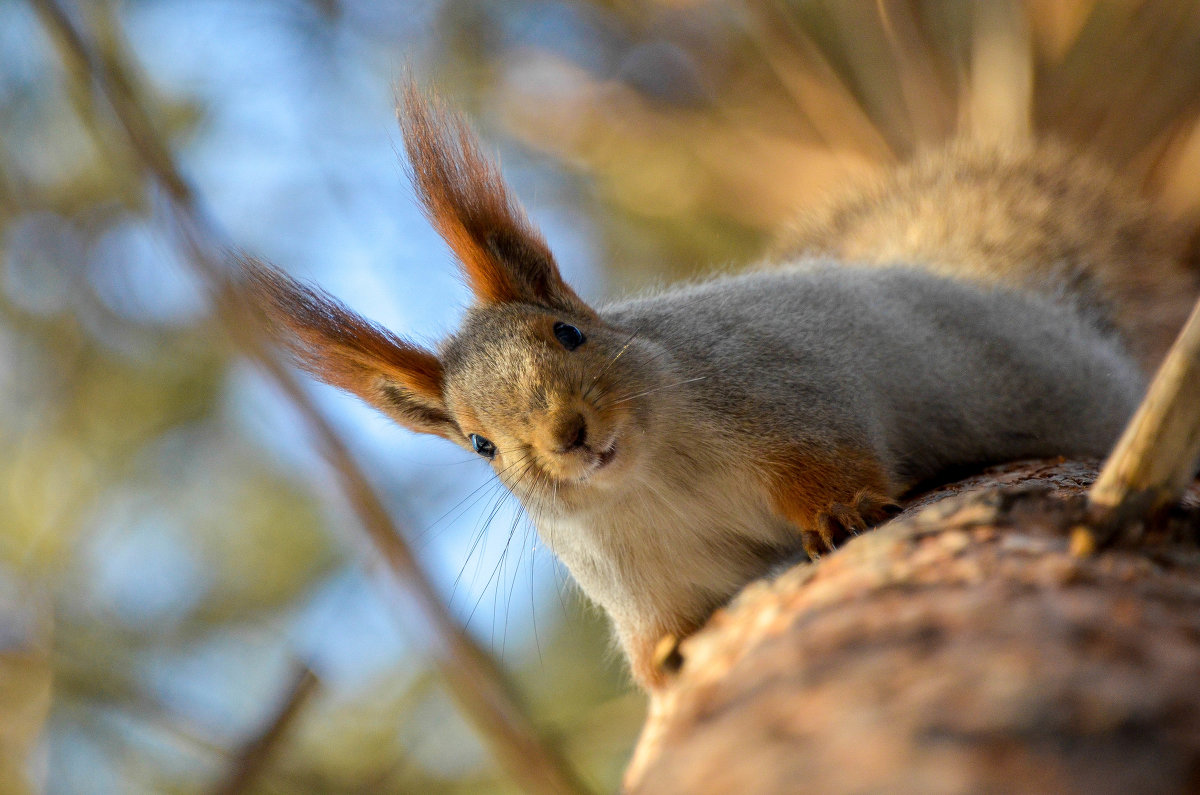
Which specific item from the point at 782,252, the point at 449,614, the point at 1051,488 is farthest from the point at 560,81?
the point at 449,614

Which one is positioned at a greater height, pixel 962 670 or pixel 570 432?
pixel 570 432

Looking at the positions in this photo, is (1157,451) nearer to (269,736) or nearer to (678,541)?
(269,736)

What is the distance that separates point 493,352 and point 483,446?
18 centimetres

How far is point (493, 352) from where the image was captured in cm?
181

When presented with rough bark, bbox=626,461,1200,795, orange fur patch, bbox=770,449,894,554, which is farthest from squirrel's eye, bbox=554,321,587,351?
rough bark, bbox=626,461,1200,795

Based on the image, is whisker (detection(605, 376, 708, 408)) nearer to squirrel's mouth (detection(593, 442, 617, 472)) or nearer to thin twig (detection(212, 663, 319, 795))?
squirrel's mouth (detection(593, 442, 617, 472))

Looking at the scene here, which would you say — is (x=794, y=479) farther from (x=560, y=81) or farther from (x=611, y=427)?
(x=560, y=81)

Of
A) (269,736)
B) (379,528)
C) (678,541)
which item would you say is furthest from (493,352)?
(269,736)

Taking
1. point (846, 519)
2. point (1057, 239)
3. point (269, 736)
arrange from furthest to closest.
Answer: point (1057, 239)
point (846, 519)
point (269, 736)

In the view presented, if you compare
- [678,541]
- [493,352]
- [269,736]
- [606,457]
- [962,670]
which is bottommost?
[962,670]

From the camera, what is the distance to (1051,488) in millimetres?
1394

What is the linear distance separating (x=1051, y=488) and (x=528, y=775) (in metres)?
0.89

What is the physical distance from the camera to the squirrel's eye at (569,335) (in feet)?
6.02

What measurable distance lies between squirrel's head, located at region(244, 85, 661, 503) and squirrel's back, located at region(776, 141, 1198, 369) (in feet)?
3.60
